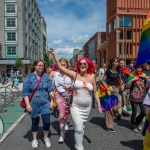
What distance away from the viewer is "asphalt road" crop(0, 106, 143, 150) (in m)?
5.08

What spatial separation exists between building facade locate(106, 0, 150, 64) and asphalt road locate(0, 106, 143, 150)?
59.7 meters

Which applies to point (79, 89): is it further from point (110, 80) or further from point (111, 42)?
point (111, 42)

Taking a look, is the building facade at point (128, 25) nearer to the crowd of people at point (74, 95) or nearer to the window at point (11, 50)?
the window at point (11, 50)

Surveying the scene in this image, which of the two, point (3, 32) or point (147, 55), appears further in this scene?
point (3, 32)

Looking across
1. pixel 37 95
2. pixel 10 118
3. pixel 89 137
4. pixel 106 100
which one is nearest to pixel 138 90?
pixel 106 100

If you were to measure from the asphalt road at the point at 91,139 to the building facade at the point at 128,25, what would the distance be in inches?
2351

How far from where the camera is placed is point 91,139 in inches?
221

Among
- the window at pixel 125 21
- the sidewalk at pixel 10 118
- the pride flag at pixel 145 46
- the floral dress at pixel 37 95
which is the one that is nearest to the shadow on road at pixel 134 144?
the floral dress at pixel 37 95

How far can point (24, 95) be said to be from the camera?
4.92 m

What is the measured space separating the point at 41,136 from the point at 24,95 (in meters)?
1.44

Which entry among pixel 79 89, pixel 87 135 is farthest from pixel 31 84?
pixel 87 135

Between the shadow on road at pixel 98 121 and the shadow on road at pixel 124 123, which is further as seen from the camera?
the shadow on road at pixel 98 121

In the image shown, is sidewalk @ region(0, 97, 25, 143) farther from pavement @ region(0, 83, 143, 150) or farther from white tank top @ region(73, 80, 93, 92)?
white tank top @ region(73, 80, 93, 92)

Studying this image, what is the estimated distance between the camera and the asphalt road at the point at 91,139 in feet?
16.7
